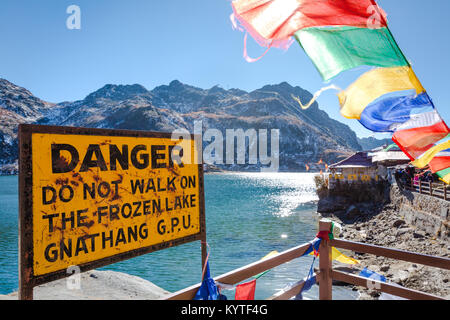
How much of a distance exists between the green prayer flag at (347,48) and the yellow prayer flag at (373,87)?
24 cm

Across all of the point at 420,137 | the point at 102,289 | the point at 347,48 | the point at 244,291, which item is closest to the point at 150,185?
the point at 244,291

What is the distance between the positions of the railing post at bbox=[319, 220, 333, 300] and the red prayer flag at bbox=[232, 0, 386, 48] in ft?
8.43

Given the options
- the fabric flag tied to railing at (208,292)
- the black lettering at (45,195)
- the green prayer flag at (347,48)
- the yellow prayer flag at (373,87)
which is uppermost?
the green prayer flag at (347,48)

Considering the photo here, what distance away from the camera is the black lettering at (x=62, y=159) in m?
2.16

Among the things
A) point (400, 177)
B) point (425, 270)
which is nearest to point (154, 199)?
Answer: point (425, 270)

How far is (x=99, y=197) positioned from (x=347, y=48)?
254 cm

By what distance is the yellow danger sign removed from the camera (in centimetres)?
209

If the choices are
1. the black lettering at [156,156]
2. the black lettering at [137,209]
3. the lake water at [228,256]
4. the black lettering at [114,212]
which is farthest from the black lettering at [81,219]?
the lake water at [228,256]

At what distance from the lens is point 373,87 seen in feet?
9.74

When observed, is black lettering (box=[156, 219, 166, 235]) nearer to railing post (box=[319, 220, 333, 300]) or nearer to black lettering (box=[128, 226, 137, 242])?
black lettering (box=[128, 226, 137, 242])

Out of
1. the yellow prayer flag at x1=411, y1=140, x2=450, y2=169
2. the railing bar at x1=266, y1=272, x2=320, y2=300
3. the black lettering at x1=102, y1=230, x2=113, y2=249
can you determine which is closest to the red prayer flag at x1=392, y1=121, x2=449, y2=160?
the yellow prayer flag at x1=411, y1=140, x2=450, y2=169

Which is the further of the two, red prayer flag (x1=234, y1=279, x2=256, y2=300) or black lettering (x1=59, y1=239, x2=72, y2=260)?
red prayer flag (x1=234, y1=279, x2=256, y2=300)

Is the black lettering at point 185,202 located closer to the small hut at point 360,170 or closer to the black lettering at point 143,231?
the black lettering at point 143,231

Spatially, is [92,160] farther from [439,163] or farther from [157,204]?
[439,163]
